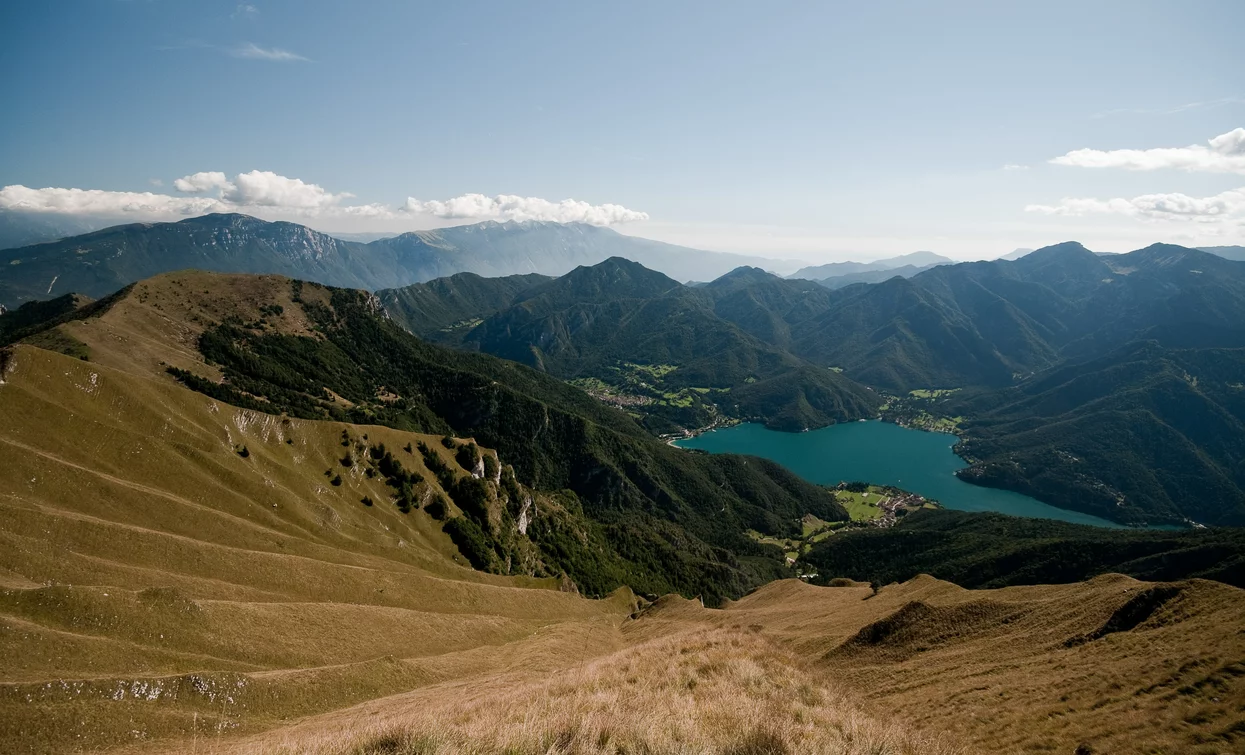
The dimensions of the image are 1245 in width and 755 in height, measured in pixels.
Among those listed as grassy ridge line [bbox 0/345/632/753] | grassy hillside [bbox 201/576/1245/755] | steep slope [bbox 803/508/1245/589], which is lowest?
steep slope [bbox 803/508/1245/589]

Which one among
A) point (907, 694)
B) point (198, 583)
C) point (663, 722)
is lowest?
point (198, 583)

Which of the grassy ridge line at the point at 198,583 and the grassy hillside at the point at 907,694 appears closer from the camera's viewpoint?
the grassy hillside at the point at 907,694

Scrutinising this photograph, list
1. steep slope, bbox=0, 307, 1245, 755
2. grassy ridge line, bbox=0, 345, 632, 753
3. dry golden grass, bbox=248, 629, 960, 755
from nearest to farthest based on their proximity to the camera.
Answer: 1. dry golden grass, bbox=248, 629, 960, 755
2. steep slope, bbox=0, 307, 1245, 755
3. grassy ridge line, bbox=0, 345, 632, 753

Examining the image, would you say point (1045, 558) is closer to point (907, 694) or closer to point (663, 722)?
point (907, 694)

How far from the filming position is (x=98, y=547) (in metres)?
48.7

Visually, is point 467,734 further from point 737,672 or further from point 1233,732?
point 1233,732

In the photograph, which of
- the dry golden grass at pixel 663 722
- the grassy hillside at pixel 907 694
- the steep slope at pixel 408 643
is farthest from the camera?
the steep slope at pixel 408 643

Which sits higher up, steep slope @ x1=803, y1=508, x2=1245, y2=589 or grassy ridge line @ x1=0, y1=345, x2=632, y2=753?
grassy ridge line @ x1=0, y1=345, x2=632, y2=753

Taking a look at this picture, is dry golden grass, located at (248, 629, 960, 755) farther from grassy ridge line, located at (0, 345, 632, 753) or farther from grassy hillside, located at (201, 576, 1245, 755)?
grassy ridge line, located at (0, 345, 632, 753)

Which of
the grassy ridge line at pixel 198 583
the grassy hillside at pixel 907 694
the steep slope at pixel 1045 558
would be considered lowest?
the steep slope at pixel 1045 558

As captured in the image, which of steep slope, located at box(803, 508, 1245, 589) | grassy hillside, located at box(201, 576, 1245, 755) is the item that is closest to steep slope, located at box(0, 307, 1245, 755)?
grassy hillside, located at box(201, 576, 1245, 755)

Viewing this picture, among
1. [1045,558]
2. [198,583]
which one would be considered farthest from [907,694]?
[1045,558]

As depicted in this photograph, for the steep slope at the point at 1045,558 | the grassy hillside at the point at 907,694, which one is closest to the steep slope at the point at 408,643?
the grassy hillside at the point at 907,694

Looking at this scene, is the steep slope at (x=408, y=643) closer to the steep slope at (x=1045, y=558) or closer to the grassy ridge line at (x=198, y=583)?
the grassy ridge line at (x=198, y=583)
